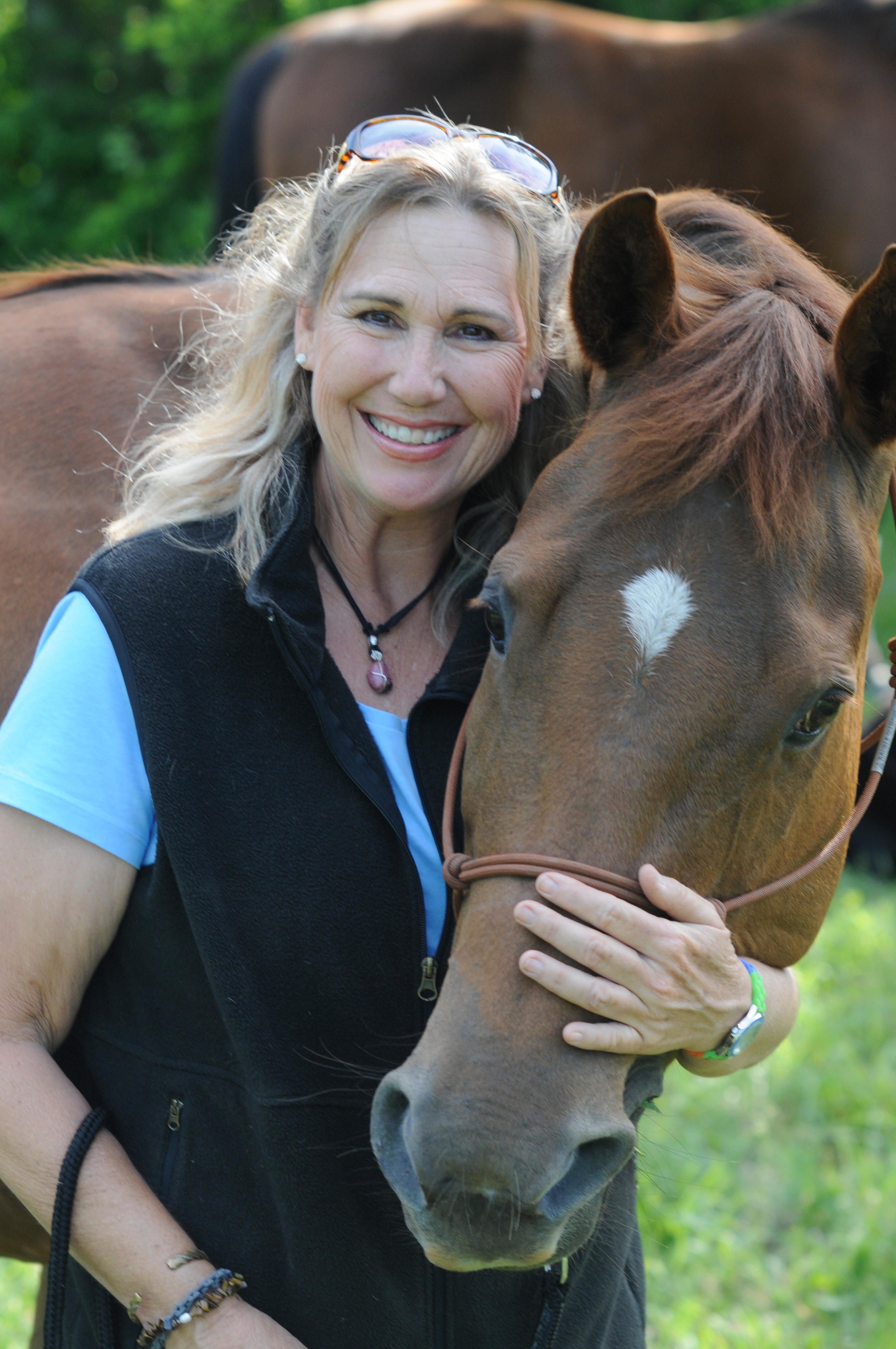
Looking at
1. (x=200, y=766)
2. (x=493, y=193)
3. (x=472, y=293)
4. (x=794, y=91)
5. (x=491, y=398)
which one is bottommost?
(x=794, y=91)

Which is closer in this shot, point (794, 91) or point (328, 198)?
point (328, 198)

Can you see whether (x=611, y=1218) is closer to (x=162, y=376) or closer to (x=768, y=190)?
(x=162, y=376)

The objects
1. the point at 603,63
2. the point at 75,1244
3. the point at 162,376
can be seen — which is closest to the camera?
the point at 75,1244

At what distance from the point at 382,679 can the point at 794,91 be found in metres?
7.20

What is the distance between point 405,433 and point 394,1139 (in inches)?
36.6

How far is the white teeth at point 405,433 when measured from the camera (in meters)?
1.72

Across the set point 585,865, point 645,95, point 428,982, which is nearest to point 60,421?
point 428,982

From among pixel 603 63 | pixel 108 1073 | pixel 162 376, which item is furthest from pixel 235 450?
pixel 603 63

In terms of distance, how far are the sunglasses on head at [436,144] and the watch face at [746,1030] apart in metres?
1.19

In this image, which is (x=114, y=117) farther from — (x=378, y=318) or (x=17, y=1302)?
(x=378, y=318)

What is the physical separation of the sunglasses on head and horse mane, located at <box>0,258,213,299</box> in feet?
2.51

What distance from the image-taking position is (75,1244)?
1.52m

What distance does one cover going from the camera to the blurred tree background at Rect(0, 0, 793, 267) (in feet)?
30.4

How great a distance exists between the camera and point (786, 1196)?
10.6 feet
